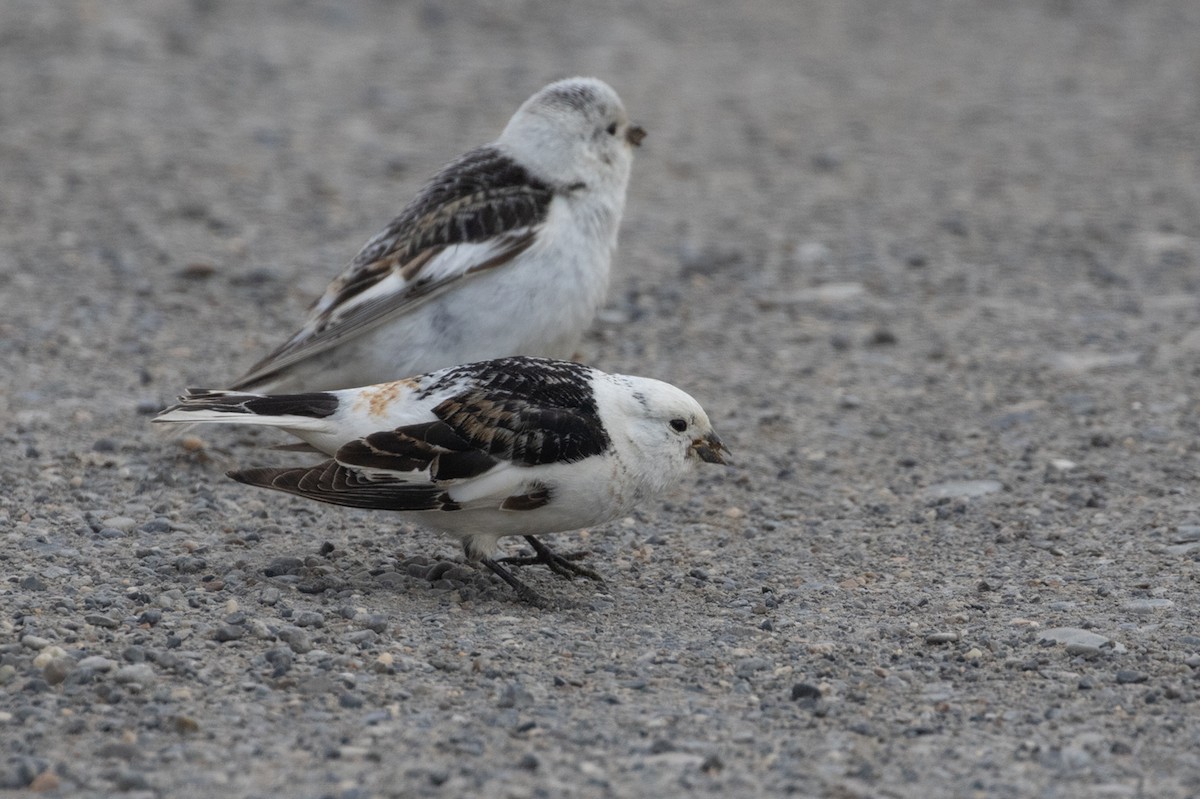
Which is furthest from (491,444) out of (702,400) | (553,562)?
(702,400)

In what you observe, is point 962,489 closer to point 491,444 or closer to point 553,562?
point 553,562

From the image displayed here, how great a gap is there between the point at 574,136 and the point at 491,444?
1924mm

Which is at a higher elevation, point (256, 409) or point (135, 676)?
point (256, 409)

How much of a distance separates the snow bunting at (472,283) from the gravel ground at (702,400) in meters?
0.57

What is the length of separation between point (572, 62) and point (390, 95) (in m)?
1.39

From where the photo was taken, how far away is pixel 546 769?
12.0 ft

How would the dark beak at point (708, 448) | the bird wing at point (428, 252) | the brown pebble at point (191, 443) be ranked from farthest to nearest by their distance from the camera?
1. the brown pebble at point (191, 443)
2. the bird wing at point (428, 252)
3. the dark beak at point (708, 448)

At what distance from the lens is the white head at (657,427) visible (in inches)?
191

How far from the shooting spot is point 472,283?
19.3 ft

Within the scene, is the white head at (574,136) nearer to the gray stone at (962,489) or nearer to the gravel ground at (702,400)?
the gravel ground at (702,400)

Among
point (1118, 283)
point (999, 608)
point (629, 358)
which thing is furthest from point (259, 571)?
point (1118, 283)

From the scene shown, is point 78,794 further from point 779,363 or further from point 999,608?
point 779,363

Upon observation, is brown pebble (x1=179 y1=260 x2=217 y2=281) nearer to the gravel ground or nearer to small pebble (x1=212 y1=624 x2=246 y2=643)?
the gravel ground

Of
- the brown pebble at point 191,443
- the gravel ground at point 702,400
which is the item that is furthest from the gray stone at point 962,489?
the brown pebble at point 191,443
